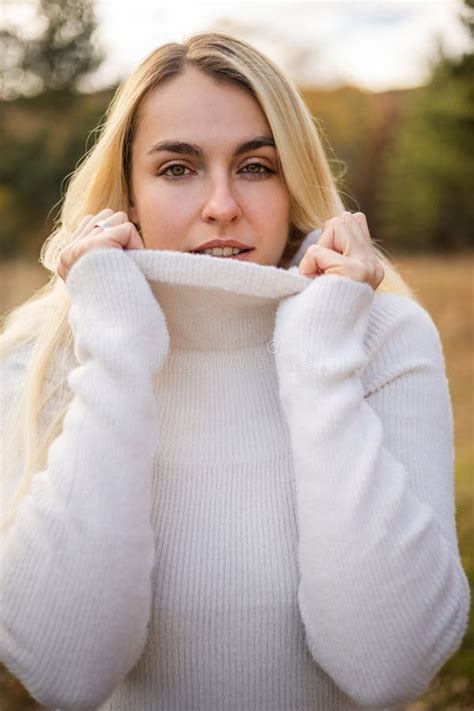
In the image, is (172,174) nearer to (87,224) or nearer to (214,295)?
(87,224)

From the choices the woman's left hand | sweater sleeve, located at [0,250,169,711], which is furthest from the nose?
sweater sleeve, located at [0,250,169,711]

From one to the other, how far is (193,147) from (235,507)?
959 mm

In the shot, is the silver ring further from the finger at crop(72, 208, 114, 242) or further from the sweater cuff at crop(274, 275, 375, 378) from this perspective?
the sweater cuff at crop(274, 275, 375, 378)

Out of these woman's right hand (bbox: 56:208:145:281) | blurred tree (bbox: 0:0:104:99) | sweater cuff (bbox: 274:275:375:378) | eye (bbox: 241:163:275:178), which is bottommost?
blurred tree (bbox: 0:0:104:99)

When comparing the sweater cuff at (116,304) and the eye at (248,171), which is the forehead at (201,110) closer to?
the eye at (248,171)

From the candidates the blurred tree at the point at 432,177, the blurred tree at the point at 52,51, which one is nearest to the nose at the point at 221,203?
the blurred tree at the point at 52,51

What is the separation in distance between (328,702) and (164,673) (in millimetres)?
398

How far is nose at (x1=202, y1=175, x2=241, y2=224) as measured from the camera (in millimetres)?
2068

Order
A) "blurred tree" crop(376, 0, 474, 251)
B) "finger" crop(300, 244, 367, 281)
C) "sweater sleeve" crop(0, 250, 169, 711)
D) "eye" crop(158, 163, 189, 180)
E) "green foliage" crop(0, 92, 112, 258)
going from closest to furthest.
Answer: "sweater sleeve" crop(0, 250, 169, 711) → "finger" crop(300, 244, 367, 281) → "eye" crop(158, 163, 189, 180) → "green foliage" crop(0, 92, 112, 258) → "blurred tree" crop(376, 0, 474, 251)

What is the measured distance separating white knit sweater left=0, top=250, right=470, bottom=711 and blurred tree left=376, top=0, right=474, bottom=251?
16.6m

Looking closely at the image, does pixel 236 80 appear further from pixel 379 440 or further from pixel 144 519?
pixel 144 519

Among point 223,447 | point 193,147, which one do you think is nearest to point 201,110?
point 193,147

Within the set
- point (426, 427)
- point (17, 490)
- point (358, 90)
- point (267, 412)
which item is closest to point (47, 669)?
point (17, 490)

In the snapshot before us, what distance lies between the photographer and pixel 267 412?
6.73 feet
